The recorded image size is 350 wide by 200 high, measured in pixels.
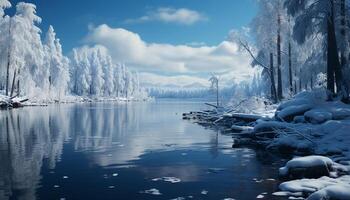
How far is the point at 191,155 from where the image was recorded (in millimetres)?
15562

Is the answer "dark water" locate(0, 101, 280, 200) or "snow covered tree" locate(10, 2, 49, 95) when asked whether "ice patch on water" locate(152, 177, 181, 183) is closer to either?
"dark water" locate(0, 101, 280, 200)

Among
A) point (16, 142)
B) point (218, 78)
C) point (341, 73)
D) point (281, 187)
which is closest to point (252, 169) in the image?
point (281, 187)

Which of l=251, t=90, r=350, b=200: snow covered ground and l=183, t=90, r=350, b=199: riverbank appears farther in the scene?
l=183, t=90, r=350, b=199: riverbank

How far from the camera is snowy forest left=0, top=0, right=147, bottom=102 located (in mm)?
55562

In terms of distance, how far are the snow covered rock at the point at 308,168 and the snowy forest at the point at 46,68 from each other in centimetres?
5030

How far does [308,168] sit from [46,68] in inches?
2848

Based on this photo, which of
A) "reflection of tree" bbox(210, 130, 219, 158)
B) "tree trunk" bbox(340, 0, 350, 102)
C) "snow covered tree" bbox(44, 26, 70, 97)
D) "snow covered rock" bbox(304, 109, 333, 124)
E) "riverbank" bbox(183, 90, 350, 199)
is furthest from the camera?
"snow covered tree" bbox(44, 26, 70, 97)

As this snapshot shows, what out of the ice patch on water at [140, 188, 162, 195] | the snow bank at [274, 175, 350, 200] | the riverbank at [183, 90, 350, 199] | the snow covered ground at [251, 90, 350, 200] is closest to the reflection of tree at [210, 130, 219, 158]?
the riverbank at [183, 90, 350, 199]

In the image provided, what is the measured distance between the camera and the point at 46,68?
7625 cm

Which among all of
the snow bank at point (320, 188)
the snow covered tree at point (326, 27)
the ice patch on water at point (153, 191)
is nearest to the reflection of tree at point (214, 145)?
the snow bank at point (320, 188)

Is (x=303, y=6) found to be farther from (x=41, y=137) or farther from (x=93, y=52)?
(x=93, y=52)

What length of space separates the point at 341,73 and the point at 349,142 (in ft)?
23.6

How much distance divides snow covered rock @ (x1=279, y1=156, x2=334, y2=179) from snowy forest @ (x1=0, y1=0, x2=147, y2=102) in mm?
50304

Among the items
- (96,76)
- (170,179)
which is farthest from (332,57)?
(96,76)
